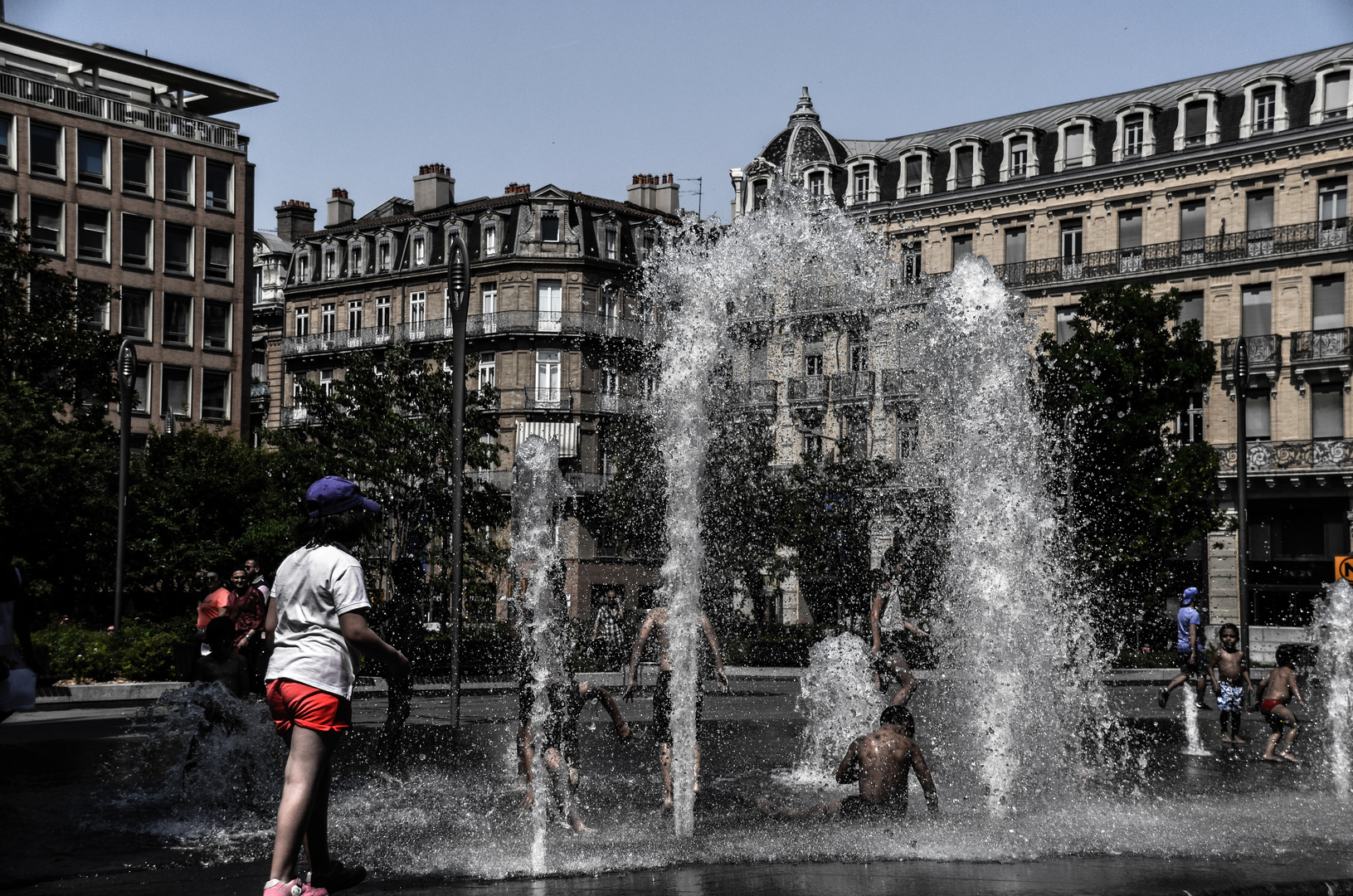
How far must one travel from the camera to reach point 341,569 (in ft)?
19.4

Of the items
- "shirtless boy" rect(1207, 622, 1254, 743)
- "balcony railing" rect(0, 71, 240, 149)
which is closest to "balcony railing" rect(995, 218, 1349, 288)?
"shirtless boy" rect(1207, 622, 1254, 743)

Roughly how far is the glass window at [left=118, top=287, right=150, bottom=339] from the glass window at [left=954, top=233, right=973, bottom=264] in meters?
31.5

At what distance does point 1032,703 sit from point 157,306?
5144 cm

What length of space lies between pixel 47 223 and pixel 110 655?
37383 millimetres

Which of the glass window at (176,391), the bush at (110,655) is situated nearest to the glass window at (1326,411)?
the bush at (110,655)

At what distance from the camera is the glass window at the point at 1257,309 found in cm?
4509

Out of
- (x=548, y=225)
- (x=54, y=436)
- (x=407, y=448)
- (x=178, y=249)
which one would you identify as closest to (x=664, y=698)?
(x=54, y=436)

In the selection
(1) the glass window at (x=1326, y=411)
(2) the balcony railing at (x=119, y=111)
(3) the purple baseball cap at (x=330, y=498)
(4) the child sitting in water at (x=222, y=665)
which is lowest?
(4) the child sitting in water at (x=222, y=665)

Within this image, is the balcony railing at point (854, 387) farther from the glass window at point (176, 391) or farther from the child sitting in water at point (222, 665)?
the child sitting in water at point (222, 665)

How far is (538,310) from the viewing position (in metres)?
61.1

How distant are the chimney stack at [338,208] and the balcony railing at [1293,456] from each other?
45.0 m

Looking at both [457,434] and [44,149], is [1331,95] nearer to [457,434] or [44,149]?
[457,434]

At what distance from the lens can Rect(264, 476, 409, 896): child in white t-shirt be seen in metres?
5.71

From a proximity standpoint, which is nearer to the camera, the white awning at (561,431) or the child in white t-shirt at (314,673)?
the child in white t-shirt at (314,673)
